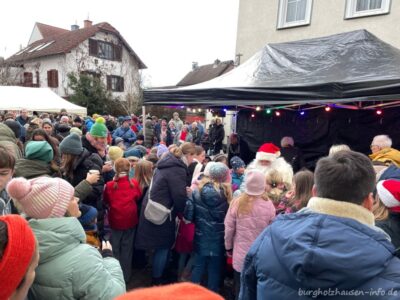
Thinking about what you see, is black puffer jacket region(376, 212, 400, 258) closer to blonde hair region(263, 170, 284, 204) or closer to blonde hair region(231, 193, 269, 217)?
blonde hair region(231, 193, 269, 217)

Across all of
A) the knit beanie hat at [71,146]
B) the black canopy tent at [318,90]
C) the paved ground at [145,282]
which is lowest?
the paved ground at [145,282]

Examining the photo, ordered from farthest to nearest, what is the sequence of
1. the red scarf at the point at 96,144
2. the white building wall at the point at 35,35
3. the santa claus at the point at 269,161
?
the white building wall at the point at 35,35, the santa claus at the point at 269,161, the red scarf at the point at 96,144

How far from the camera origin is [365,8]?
8.66 metres

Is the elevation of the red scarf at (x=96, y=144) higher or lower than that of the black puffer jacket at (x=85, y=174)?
higher

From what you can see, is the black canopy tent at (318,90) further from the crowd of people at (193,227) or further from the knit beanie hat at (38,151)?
the knit beanie hat at (38,151)

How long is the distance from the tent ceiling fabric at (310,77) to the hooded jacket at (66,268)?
360 cm

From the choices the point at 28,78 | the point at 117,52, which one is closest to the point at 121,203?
the point at 117,52

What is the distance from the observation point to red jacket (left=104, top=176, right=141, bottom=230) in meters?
3.74

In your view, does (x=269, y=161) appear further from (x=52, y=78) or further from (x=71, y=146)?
(x=52, y=78)

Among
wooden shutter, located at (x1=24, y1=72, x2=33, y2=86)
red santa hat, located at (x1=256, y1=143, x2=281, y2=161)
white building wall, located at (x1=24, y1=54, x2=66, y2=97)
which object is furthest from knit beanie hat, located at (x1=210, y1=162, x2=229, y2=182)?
wooden shutter, located at (x1=24, y1=72, x2=33, y2=86)

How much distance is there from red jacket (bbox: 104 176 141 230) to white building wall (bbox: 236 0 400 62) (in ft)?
25.9

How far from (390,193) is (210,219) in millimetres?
1936

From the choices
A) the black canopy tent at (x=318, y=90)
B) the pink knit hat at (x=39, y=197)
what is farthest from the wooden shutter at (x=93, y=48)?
the pink knit hat at (x=39, y=197)

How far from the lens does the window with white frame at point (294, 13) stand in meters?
9.75
